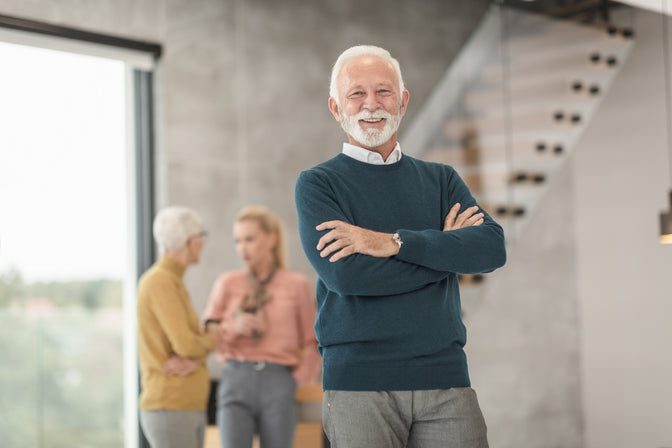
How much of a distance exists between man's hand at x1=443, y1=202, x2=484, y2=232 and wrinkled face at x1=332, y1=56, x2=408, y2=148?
25cm

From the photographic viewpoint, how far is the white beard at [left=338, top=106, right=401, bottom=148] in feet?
6.71

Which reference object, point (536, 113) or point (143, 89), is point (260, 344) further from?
point (536, 113)

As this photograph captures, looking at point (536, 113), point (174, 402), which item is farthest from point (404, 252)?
point (536, 113)

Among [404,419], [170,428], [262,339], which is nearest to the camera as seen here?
[404,419]

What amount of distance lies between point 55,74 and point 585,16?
365cm

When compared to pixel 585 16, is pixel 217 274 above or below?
below

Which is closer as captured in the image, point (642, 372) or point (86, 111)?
point (86, 111)

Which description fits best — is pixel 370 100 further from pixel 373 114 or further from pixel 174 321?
pixel 174 321

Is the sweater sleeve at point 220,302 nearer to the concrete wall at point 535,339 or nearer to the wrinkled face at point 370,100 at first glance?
the wrinkled face at point 370,100

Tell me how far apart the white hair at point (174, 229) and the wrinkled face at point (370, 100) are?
1695 mm

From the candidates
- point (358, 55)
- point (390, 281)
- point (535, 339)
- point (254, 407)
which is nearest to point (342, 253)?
point (390, 281)

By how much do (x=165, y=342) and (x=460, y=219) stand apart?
5.89 ft

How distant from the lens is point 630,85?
6.60 meters

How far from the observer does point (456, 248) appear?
76.7 inches
